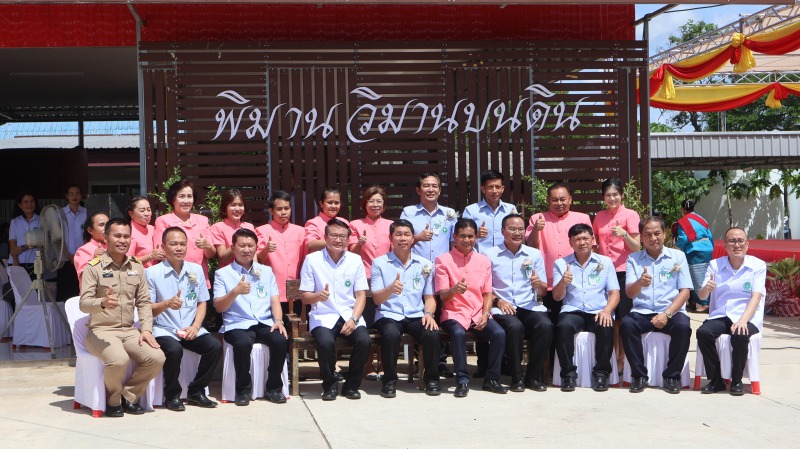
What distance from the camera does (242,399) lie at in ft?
22.4

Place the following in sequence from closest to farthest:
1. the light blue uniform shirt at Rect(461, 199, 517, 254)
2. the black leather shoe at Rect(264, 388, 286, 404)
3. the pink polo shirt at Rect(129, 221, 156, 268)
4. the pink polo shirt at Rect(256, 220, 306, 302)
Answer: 1. the black leather shoe at Rect(264, 388, 286, 404)
2. the pink polo shirt at Rect(129, 221, 156, 268)
3. the pink polo shirt at Rect(256, 220, 306, 302)
4. the light blue uniform shirt at Rect(461, 199, 517, 254)

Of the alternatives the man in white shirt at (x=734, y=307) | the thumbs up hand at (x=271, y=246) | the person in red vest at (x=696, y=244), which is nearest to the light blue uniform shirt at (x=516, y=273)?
the man in white shirt at (x=734, y=307)

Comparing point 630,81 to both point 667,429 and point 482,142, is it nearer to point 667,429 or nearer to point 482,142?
point 482,142

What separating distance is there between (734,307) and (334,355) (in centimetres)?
301

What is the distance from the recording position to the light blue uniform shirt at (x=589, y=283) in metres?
7.47

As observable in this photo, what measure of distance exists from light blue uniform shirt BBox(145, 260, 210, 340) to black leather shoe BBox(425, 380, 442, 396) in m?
1.67

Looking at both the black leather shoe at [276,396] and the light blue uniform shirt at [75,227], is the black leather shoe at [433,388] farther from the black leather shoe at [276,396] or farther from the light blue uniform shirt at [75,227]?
the light blue uniform shirt at [75,227]

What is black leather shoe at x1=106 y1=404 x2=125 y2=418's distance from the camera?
6430mm

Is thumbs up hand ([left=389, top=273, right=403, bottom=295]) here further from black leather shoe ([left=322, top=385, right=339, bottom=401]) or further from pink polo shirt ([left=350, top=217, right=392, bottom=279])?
black leather shoe ([left=322, top=385, right=339, bottom=401])

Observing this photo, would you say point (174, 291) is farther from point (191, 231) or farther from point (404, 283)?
point (404, 283)

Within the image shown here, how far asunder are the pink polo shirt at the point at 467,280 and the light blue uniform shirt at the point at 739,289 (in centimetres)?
171

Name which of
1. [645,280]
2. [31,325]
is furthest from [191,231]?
[645,280]

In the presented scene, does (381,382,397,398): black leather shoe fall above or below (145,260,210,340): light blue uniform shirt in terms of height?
below

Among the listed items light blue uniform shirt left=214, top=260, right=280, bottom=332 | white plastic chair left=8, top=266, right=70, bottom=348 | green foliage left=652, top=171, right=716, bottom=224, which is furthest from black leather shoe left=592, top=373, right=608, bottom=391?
green foliage left=652, top=171, right=716, bottom=224
